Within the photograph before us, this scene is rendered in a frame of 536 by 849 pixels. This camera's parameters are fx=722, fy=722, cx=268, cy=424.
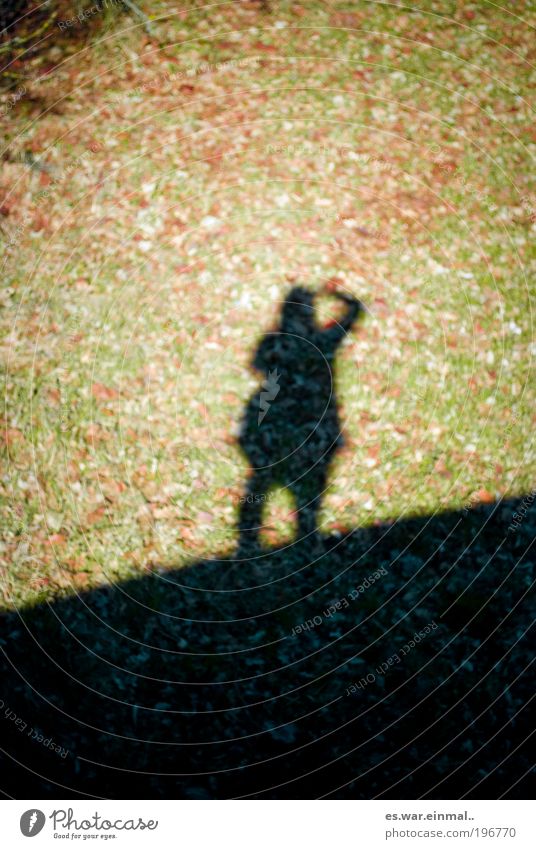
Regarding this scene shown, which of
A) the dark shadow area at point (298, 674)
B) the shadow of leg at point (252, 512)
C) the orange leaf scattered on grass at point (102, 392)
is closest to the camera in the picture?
the dark shadow area at point (298, 674)

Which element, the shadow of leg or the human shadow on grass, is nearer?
the human shadow on grass

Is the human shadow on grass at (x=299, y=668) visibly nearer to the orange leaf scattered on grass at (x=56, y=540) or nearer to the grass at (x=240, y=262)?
the grass at (x=240, y=262)

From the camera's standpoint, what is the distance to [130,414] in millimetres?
6641

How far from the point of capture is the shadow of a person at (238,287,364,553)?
21.5 feet

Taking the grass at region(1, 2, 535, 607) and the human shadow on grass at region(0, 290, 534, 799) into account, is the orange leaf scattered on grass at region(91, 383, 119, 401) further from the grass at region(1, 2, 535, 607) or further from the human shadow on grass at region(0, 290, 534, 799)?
the human shadow on grass at region(0, 290, 534, 799)

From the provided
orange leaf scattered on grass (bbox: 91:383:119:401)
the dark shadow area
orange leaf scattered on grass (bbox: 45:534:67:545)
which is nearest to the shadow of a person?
the dark shadow area

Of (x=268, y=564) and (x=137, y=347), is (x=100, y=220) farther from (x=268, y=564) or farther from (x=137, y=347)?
(x=268, y=564)

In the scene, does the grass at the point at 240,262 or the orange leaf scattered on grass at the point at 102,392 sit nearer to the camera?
the grass at the point at 240,262

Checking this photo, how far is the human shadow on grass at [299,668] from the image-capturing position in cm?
616

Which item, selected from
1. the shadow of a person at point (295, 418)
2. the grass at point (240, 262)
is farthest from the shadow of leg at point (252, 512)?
the grass at point (240, 262)

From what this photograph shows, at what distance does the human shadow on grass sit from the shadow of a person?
28 mm

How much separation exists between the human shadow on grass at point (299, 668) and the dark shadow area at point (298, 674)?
12mm

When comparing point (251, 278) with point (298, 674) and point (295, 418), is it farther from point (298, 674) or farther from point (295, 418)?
point (298, 674)

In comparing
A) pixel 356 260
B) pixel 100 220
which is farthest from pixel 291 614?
pixel 100 220
